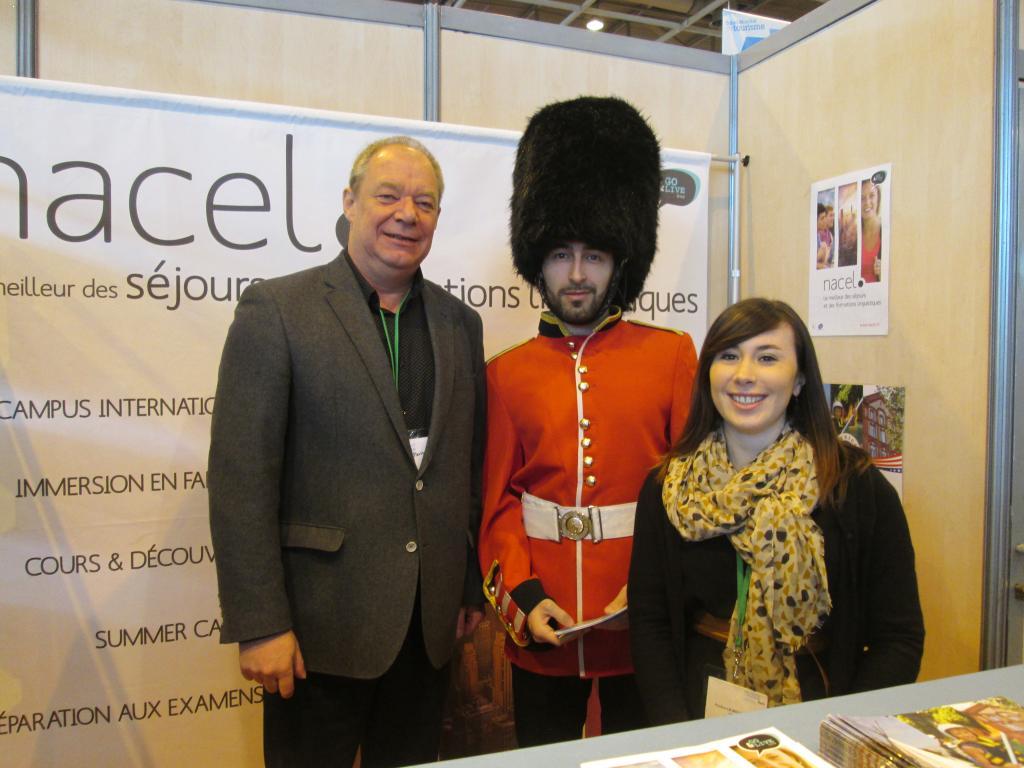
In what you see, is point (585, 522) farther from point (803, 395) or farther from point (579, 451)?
point (803, 395)

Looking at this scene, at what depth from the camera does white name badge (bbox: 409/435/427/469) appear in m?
1.59

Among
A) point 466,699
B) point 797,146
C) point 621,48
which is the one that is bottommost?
point 466,699

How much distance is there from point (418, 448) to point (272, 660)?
52cm

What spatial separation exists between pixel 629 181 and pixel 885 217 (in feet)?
2.78

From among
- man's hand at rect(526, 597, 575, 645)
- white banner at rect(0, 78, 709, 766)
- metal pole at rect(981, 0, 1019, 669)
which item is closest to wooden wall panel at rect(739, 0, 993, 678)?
metal pole at rect(981, 0, 1019, 669)

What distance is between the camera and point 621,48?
8.54 feet

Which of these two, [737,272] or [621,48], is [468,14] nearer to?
[621,48]

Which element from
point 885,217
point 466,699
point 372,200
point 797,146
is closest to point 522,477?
point 372,200

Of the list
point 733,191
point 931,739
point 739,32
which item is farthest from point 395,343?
point 739,32

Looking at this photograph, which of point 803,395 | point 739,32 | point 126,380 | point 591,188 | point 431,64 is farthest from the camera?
point 739,32

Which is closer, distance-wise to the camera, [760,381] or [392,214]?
[760,381]

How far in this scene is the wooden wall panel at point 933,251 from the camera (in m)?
1.86

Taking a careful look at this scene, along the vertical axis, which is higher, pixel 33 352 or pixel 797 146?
pixel 797 146

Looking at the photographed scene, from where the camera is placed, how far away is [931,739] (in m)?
0.77
